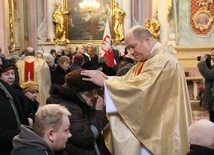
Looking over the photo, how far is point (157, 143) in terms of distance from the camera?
371cm

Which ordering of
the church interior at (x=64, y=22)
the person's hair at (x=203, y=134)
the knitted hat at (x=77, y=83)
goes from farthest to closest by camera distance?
1. the church interior at (x=64, y=22)
2. the knitted hat at (x=77, y=83)
3. the person's hair at (x=203, y=134)

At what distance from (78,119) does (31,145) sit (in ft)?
2.51

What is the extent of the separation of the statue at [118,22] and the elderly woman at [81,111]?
54.7 ft

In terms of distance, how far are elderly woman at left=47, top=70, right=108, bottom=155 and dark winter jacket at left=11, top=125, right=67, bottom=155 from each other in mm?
653

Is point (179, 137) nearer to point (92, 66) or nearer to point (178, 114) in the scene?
point (178, 114)

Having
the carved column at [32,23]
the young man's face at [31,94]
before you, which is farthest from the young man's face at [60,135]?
the carved column at [32,23]

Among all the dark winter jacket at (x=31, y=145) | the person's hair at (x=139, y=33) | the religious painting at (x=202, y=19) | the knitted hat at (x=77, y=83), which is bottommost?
the dark winter jacket at (x=31, y=145)

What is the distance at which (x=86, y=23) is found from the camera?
68.6 feet

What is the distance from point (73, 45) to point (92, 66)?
1420 cm

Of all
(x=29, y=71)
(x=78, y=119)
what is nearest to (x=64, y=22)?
(x=29, y=71)

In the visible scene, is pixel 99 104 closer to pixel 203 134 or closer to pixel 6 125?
pixel 6 125

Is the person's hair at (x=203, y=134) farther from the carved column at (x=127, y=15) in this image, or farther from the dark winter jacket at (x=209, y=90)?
the carved column at (x=127, y=15)

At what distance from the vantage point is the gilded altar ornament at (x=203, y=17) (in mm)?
12055

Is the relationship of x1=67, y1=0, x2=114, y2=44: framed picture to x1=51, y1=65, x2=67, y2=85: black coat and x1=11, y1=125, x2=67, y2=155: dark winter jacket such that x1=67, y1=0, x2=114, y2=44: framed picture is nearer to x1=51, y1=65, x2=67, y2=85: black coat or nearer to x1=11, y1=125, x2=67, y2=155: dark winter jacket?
x1=51, y1=65, x2=67, y2=85: black coat
